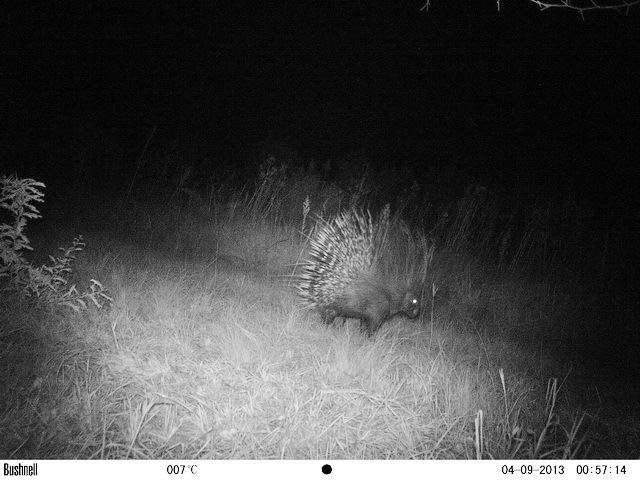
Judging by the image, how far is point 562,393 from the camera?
11.4ft

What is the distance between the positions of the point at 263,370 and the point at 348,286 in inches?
59.8

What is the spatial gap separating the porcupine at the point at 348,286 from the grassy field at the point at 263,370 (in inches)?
7.5

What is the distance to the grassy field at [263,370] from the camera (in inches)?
84.9

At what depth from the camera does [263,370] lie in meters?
2.73

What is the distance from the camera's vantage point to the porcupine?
3904mm

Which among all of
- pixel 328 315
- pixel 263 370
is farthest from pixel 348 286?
pixel 263 370

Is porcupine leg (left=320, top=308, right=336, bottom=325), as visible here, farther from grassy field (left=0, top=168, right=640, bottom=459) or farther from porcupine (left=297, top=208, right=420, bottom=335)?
grassy field (left=0, top=168, right=640, bottom=459)

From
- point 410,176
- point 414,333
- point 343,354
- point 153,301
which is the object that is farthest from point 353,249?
point 410,176

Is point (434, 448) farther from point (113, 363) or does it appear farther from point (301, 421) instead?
point (113, 363)

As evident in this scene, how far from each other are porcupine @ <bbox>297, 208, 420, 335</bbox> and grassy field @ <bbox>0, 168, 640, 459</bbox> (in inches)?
7.5

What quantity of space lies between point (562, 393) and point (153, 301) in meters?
→ 3.79

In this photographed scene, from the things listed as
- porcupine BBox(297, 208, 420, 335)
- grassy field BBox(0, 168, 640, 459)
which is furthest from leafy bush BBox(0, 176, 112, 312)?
porcupine BBox(297, 208, 420, 335)

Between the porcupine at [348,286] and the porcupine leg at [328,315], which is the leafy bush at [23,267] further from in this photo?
the porcupine leg at [328,315]

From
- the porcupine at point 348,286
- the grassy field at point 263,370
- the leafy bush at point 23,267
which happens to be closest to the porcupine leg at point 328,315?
the porcupine at point 348,286
